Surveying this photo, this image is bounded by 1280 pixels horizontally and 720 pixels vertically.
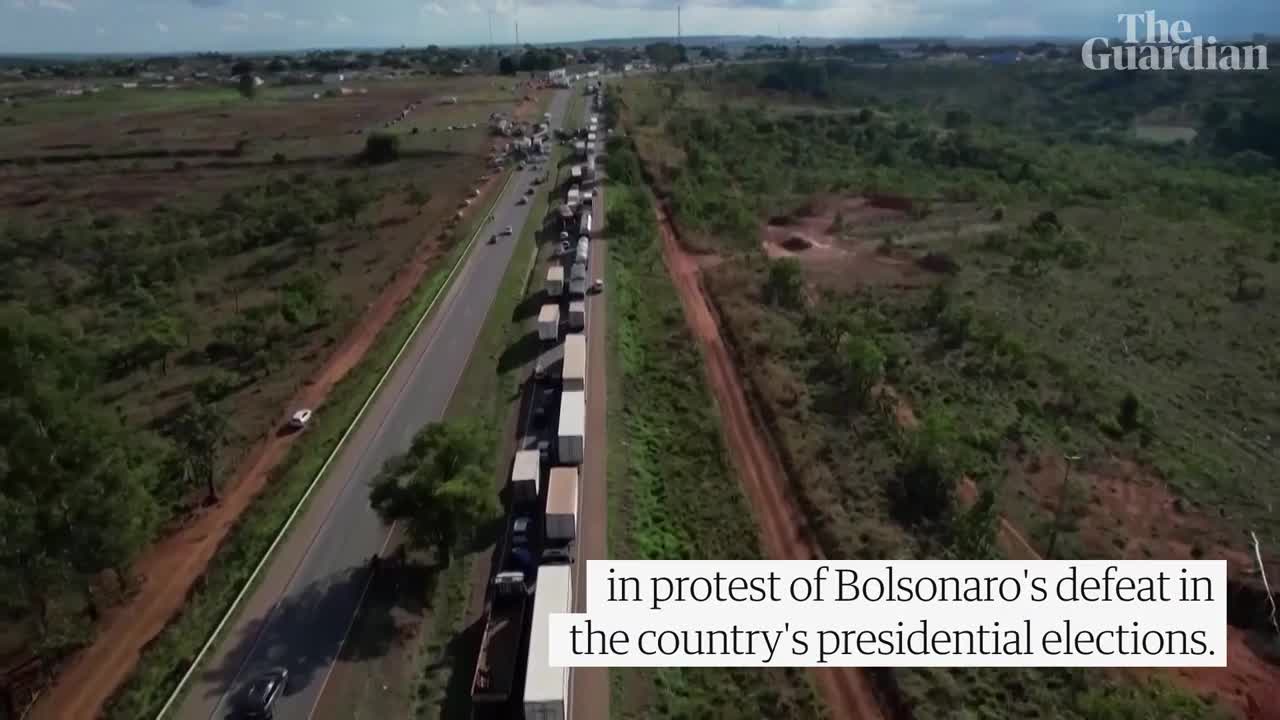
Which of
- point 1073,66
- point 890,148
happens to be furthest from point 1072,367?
point 1073,66

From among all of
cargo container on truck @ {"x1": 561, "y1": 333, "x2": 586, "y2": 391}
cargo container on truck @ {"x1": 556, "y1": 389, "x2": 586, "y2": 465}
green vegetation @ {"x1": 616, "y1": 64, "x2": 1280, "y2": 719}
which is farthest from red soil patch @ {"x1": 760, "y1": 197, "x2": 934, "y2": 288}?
cargo container on truck @ {"x1": 556, "y1": 389, "x2": 586, "y2": 465}

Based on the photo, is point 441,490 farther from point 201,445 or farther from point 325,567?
point 201,445

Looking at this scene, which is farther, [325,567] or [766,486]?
[766,486]

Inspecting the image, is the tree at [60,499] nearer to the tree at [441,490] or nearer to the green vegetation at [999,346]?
the tree at [441,490]

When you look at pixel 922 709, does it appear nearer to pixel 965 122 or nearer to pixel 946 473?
pixel 946 473

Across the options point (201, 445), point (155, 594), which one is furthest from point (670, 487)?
point (201, 445)
